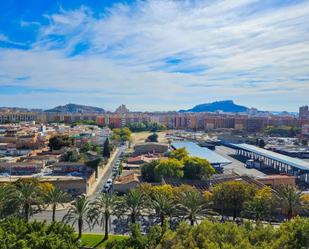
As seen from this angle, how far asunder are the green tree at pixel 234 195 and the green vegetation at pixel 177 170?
11589mm

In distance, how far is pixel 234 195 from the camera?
108 feet

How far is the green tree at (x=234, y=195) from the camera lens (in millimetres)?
32781

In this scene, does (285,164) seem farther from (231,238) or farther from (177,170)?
(231,238)

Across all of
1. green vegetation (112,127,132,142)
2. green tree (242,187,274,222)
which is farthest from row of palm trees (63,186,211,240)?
green vegetation (112,127,132,142)

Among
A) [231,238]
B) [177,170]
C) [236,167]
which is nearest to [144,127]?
[236,167]

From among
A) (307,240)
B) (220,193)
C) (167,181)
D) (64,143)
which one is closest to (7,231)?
(307,240)

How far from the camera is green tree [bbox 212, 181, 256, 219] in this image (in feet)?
108

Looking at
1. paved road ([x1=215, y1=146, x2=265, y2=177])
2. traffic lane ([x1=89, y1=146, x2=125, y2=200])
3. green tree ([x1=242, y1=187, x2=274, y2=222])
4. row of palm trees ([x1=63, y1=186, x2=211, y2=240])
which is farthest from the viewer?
paved road ([x1=215, y1=146, x2=265, y2=177])

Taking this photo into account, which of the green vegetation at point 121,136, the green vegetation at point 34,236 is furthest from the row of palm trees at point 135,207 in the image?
the green vegetation at point 121,136

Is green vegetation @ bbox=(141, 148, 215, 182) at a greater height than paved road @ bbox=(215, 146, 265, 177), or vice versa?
green vegetation @ bbox=(141, 148, 215, 182)

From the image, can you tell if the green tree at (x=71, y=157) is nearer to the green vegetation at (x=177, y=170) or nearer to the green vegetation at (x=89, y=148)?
the green vegetation at (x=89, y=148)

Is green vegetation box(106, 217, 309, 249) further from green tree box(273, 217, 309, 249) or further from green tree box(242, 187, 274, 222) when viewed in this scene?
green tree box(242, 187, 274, 222)

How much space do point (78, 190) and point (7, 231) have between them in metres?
21.5

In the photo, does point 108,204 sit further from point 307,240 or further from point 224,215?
point 307,240
